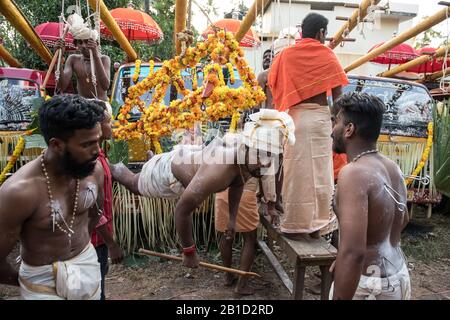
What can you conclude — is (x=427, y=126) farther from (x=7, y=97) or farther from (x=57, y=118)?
(x=7, y=97)

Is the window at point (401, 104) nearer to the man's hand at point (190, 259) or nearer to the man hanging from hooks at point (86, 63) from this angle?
the man hanging from hooks at point (86, 63)

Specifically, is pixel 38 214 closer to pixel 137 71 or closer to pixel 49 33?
pixel 137 71

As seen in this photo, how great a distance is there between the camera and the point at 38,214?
1.72 m

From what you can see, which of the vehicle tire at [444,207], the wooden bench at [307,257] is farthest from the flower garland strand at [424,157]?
the wooden bench at [307,257]

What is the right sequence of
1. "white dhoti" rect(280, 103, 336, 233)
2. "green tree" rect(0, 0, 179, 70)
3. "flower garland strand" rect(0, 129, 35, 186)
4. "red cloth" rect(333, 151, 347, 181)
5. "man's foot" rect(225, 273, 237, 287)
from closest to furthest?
"white dhoti" rect(280, 103, 336, 233) → "man's foot" rect(225, 273, 237, 287) → "red cloth" rect(333, 151, 347, 181) → "flower garland strand" rect(0, 129, 35, 186) → "green tree" rect(0, 0, 179, 70)

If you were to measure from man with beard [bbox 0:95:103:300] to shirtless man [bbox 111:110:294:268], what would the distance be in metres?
0.88

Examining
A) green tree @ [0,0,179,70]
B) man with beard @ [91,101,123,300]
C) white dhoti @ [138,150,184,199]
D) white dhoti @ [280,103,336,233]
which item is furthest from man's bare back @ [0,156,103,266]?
green tree @ [0,0,179,70]

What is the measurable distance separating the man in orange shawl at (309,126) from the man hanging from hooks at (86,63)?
2.03 m

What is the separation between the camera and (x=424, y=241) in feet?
17.8

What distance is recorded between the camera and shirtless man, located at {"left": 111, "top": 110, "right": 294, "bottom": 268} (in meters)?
2.62

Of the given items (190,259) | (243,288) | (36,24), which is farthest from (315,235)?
(36,24)

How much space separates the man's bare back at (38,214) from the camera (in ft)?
5.38

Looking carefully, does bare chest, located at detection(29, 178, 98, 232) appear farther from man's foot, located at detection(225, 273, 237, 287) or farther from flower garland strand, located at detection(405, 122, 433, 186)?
flower garland strand, located at detection(405, 122, 433, 186)
